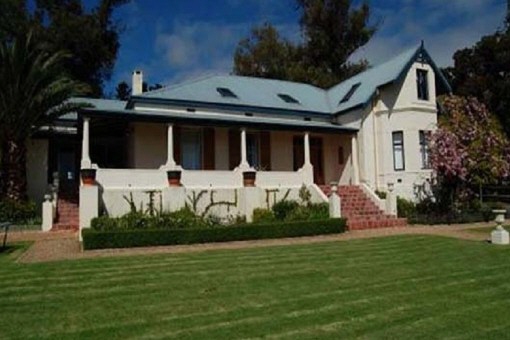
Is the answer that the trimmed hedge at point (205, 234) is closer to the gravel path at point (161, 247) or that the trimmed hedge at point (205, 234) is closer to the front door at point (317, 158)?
the gravel path at point (161, 247)

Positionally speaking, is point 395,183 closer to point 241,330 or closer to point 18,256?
point 18,256

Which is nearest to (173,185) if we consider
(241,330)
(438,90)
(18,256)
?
(18,256)

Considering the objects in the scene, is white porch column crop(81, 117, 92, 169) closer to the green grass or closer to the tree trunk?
the tree trunk

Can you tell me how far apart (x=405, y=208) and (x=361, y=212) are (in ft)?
8.03

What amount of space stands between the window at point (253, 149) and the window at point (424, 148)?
8069 millimetres

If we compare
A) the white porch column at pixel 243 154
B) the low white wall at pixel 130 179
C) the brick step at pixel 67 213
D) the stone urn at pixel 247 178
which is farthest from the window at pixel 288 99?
the brick step at pixel 67 213

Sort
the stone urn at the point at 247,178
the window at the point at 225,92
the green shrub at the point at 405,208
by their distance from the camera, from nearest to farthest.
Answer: the stone urn at the point at 247,178 < the green shrub at the point at 405,208 < the window at the point at 225,92

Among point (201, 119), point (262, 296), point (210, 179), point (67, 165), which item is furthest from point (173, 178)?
point (262, 296)

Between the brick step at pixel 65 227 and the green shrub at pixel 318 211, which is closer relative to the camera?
the green shrub at pixel 318 211

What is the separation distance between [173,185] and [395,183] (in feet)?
37.4

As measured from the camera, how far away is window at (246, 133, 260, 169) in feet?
78.1

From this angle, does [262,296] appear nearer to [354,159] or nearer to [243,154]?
[243,154]

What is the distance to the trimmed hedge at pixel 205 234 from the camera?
13445 mm

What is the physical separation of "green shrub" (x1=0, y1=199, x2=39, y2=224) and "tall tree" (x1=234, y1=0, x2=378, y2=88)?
27.4 m
